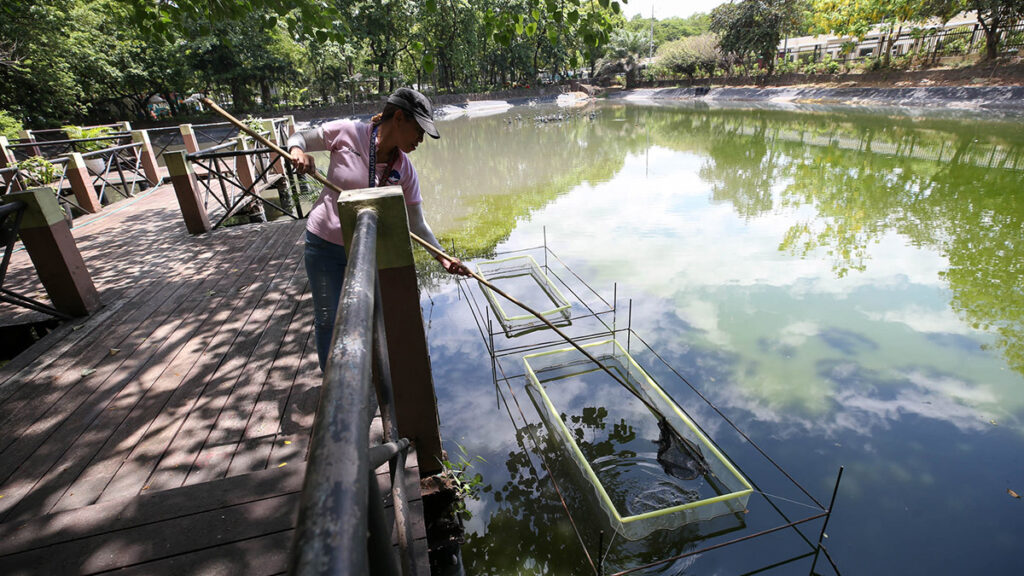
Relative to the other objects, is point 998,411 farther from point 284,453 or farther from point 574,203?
point 574,203

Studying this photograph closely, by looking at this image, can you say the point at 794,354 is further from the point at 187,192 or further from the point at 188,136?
the point at 188,136

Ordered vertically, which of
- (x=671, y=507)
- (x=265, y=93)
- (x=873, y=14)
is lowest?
(x=671, y=507)

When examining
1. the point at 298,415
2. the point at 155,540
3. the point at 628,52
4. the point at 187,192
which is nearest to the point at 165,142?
the point at 187,192

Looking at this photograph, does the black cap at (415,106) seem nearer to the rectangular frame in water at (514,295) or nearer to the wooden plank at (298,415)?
the wooden plank at (298,415)

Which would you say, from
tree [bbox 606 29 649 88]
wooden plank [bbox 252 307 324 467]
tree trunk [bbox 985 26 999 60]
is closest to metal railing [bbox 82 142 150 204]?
wooden plank [bbox 252 307 324 467]

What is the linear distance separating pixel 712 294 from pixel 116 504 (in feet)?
21.5

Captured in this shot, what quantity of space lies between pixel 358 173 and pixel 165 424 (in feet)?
5.70

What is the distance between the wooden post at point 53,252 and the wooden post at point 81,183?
4.92 m

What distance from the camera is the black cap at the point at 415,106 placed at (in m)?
2.46

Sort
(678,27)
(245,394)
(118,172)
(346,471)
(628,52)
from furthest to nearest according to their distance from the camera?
(678,27) < (628,52) < (118,172) < (245,394) < (346,471)

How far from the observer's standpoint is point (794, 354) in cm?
542

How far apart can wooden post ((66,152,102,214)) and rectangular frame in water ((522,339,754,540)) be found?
7.66 meters

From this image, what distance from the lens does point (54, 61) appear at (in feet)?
65.9

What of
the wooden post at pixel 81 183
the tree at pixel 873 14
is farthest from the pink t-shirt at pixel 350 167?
the tree at pixel 873 14
